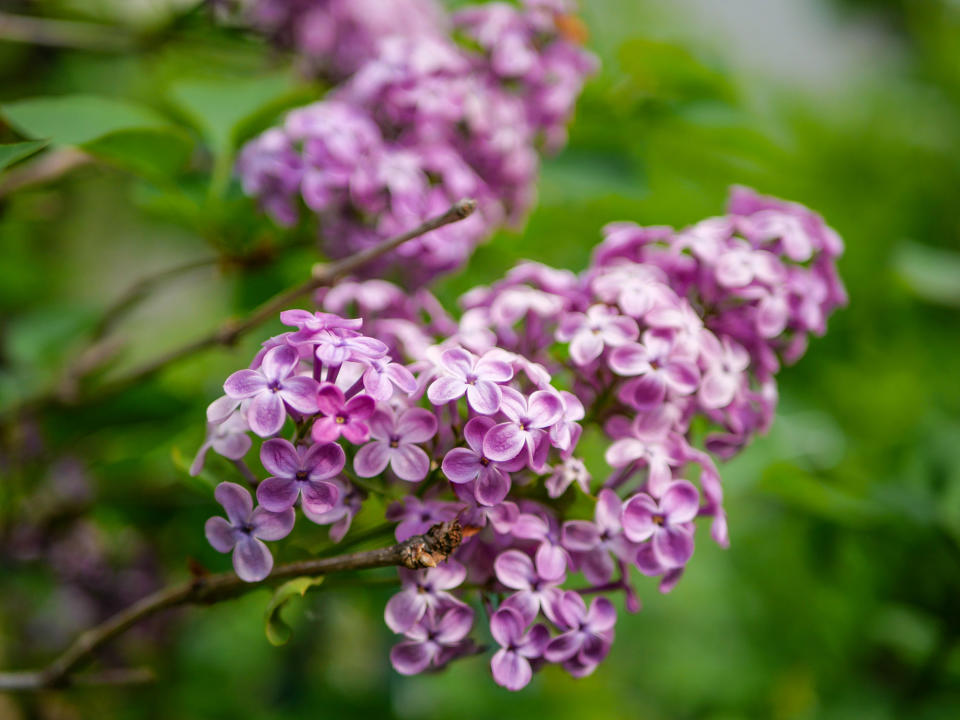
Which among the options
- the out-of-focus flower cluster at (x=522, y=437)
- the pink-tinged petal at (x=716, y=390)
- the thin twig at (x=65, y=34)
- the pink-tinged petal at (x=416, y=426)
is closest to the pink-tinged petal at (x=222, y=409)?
the out-of-focus flower cluster at (x=522, y=437)

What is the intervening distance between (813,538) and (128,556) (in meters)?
1.10

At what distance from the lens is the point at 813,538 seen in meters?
1.16

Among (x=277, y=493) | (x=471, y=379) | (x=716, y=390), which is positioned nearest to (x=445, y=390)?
(x=471, y=379)

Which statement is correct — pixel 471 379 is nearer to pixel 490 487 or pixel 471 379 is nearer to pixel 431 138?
pixel 490 487

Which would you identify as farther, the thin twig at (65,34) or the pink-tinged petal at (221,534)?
the thin twig at (65,34)

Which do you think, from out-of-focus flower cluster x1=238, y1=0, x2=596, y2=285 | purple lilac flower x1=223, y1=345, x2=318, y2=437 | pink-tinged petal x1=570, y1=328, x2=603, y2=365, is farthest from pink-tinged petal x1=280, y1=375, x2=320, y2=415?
out-of-focus flower cluster x1=238, y1=0, x2=596, y2=285

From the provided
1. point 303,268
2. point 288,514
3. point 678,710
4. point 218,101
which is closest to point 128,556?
point 303,268

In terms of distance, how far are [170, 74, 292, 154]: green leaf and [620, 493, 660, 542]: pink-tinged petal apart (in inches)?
24.9

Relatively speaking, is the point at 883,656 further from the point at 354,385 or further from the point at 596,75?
the point at 354,385

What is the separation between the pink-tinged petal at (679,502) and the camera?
0.58 m

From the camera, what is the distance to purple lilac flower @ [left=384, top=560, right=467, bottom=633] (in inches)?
21.5

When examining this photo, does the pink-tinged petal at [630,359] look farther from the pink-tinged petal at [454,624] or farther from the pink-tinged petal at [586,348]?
the pink-tinged petal at [454,624]

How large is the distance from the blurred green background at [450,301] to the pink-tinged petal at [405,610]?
179 mm

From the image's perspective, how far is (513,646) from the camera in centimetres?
56
